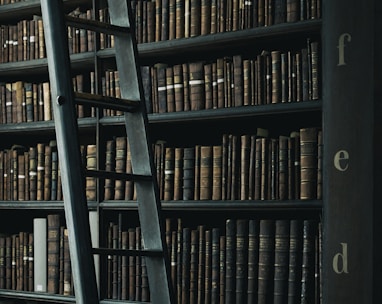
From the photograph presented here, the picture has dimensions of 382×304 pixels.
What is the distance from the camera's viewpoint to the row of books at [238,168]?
9.73 ft

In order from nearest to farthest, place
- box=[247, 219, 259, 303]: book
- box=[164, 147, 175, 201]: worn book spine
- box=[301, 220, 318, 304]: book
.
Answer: box=[301, 220, 318, 304]: book → box=[247, 219, 259, 303]: book → box=[164, 147, 175, 201]: worn book spine

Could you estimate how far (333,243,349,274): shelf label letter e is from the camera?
2.71 meters

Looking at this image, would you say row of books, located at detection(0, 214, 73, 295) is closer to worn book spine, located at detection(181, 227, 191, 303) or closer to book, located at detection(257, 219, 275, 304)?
worn book spine, located at detection(181, 227, 191, 303)

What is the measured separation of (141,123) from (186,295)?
0.97 meters

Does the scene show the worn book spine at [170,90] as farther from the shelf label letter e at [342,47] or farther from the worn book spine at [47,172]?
the shelf label letter e at [342,47]

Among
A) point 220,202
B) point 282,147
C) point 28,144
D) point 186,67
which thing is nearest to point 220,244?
point 220,202

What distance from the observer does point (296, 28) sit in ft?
9.80

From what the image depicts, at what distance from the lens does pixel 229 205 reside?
10.2 feet

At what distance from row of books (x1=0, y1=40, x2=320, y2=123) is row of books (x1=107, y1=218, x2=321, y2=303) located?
17.1 inches

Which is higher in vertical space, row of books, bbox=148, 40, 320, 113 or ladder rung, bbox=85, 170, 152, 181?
row of books, bbox=148, 40, 320, 113

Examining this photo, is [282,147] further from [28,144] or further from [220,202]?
[28,144]

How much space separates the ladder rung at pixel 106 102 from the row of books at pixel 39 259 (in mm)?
1224

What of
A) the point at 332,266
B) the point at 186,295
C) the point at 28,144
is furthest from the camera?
the point at 28,144

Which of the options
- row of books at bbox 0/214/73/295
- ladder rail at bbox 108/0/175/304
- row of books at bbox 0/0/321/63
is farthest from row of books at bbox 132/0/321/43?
row of books at bbox 0/214/73/295
